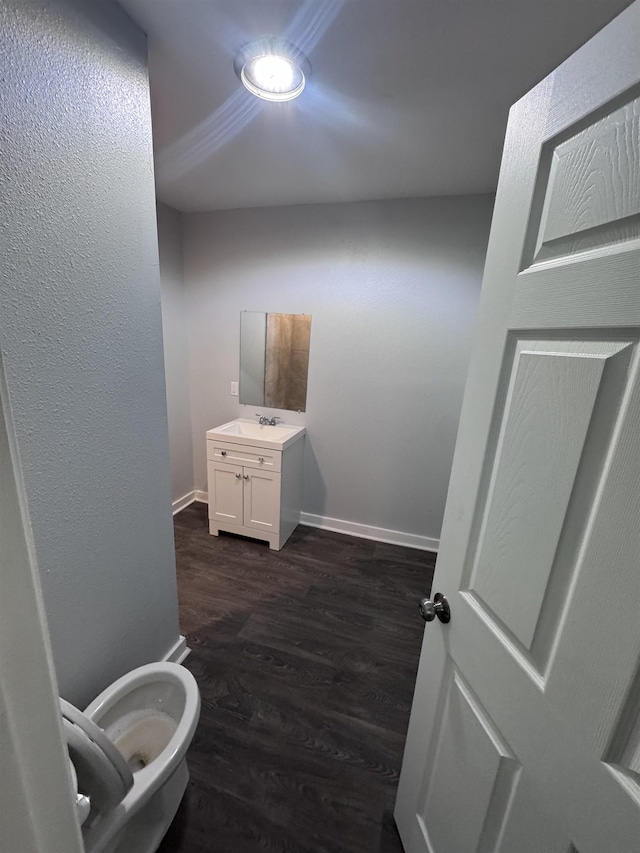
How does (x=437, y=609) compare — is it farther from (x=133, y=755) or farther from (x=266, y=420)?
(x=266, y=420)

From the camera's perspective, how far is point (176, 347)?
2629mm

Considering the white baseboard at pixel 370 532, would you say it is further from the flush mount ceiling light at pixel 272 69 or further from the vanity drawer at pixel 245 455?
the flush mount ceiling light at pixel 272 69

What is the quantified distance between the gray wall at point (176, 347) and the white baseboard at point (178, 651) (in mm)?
1005

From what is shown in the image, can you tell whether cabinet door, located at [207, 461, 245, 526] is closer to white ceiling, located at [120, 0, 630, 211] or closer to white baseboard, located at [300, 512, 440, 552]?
white baseboard, located at [300, 512, 440, 552]

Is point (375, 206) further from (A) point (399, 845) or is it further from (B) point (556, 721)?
(A) point (399, 845)

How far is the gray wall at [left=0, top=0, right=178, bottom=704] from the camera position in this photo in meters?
0.77

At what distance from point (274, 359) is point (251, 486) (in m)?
1.01

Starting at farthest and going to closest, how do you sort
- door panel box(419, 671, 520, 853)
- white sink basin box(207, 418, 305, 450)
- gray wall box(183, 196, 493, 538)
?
white sink basin box(207, 418, 305, 450), gray wall box(183, 196, 493, 538), door panel box(419, 671, 520, 853)

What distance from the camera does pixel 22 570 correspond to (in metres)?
0.31

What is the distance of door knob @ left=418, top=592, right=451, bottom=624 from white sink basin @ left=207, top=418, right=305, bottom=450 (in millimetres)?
1533

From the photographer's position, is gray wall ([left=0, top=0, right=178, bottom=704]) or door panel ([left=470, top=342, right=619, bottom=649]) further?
gray wall ([left=0, top=0, right=178, bottom=704])

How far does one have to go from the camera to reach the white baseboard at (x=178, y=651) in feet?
4.83

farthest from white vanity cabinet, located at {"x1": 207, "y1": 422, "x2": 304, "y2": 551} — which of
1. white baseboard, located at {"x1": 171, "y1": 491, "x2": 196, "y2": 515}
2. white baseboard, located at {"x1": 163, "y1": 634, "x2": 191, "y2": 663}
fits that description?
white baseboard, located at {"x1": 163, "y1": 634, "x2": 191, "y2": 663}

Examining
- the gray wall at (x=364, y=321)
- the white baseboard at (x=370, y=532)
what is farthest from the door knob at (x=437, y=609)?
the white baseboard at (x=370, y=532)
